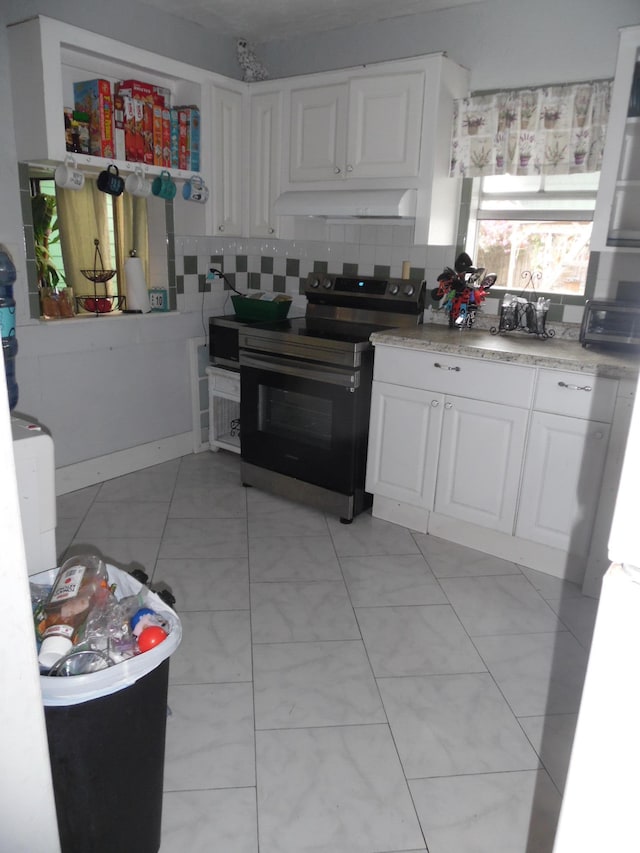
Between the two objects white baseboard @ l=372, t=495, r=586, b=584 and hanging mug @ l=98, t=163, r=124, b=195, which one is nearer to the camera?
white baseboard @ l=372, t=495, r=586, b=584

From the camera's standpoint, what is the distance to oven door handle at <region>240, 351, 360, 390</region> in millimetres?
2947

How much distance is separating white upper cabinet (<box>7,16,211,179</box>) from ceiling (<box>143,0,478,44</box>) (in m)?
0.40

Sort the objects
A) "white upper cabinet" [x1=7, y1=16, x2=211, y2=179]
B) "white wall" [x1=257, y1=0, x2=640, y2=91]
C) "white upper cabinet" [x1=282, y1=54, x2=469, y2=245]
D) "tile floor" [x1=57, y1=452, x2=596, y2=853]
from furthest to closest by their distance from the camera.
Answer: "white upper cabinet" [x1=282, y1=54, x2=469, y2=245]
"white wall" [x1=257, y1=0, x2=640, y2=91]
"white upper cabinet" [x1=7, y1=16, x2=211, y2=179]
"tile floor" [x1=57, y1=452, x2=596, y2=853]

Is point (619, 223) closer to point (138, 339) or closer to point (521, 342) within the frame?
point (521, 342)

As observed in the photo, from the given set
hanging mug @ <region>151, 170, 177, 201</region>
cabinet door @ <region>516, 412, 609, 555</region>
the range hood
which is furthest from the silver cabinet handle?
hanging mug @ <region>151, 170, 177, 201</region>

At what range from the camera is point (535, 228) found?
307cm

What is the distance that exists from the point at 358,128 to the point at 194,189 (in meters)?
0.95

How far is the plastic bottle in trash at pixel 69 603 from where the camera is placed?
117 cm

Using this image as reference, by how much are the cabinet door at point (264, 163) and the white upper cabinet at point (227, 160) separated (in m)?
0.07

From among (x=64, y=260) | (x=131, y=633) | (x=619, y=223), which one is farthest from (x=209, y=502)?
(x=619, y=223)

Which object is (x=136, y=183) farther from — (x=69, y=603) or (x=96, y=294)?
(x=69, y=603)

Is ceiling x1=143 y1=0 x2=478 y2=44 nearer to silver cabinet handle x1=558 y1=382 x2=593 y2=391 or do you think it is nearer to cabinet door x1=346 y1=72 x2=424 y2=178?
cabinet door x1=346 y1=72 x2=424 y2=178

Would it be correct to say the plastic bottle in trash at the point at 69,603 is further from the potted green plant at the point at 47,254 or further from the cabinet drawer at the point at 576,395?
the potted green plant at the point at 47,254

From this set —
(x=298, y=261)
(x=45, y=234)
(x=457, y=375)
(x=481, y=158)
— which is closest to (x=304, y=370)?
(x=457, y=375)
